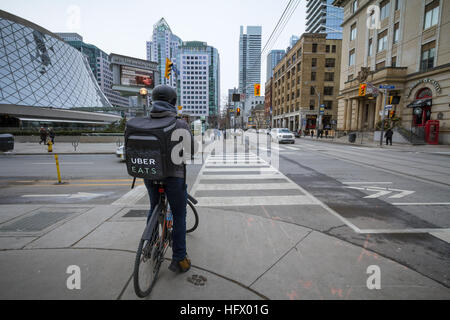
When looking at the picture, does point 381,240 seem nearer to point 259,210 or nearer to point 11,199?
point 259,210

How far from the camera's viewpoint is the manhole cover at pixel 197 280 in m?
2.41

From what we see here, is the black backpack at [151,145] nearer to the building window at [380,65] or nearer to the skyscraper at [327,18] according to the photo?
the building window at [380,65]

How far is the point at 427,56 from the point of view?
80.2 ft

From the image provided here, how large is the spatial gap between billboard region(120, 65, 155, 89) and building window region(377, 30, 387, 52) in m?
42.9

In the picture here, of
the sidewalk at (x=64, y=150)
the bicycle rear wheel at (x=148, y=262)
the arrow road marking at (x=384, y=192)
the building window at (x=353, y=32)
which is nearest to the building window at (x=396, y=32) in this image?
the building window at (x=353, y=32)

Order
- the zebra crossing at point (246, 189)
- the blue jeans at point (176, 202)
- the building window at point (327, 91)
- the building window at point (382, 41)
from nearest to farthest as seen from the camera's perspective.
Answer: the blue jeans at point (176, 202) < the zebra crossing at point (246, 189) < the building window at point (382, 41) < the building window at point (327, 91)

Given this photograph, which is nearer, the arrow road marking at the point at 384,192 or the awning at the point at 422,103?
the arrow road marking at the point at 384,192

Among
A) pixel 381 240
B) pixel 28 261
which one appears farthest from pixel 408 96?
pixel 28 261

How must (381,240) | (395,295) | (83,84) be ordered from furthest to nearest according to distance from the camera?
(83,84)
(381,240)
(395,295)

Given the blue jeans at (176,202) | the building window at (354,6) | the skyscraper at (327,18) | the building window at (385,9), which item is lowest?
the blue jeans at (176,202)

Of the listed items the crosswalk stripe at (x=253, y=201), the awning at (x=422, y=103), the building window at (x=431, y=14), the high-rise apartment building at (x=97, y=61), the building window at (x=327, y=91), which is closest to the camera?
the crosswalk stripe at (x=253, y=201)

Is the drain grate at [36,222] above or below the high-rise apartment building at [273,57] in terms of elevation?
below
